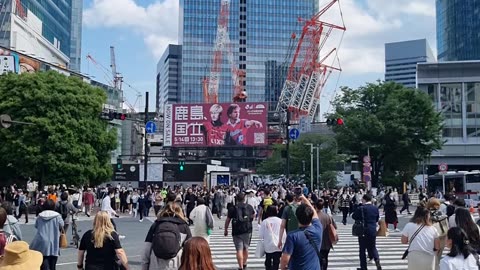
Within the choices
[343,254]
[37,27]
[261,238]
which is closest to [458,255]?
[261,238]

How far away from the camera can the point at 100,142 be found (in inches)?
1781

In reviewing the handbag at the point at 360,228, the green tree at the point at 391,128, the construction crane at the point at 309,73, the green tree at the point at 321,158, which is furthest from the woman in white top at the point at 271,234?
the construction crane at the point at 309,73

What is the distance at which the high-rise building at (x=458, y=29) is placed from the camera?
13062cm

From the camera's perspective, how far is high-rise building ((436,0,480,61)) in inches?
5143

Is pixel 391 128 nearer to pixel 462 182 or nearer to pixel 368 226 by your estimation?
pixel 462 182

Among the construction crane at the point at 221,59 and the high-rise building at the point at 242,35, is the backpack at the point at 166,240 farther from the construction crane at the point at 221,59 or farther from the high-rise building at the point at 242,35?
the high-rise building at the point at 242,35

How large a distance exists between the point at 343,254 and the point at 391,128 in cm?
3509

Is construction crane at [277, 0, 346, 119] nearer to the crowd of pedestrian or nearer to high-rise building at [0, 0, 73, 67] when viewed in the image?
high-rise building at [0, 0, 73, 67]

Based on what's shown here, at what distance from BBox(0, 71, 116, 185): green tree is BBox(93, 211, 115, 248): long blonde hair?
35.8 m

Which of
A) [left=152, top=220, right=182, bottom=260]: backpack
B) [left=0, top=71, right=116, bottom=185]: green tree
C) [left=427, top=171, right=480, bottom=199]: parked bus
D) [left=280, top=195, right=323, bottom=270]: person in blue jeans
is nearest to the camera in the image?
[left=280, top=195, right=323, bottom=270]: person in blue jeans

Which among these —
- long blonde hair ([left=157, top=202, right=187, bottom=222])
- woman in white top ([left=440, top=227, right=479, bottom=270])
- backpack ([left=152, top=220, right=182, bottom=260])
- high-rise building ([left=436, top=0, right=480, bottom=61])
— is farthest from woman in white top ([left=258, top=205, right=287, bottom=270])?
high-rise building ([left=436, top=0, right=480, bottom=61])

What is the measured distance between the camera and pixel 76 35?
170m

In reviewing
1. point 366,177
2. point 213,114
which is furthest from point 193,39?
point 366,177

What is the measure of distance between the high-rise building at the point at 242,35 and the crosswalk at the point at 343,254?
153387 mm
